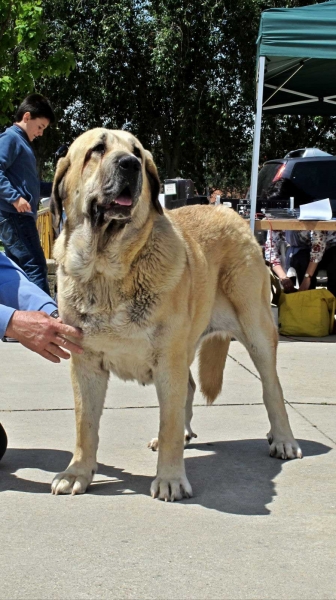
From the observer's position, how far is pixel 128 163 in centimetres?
324

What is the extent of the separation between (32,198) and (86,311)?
3846 millimetres

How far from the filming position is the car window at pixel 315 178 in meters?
12.0

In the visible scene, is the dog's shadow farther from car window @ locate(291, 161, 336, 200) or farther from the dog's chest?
car window @ locate(291, 161, 336, 200)

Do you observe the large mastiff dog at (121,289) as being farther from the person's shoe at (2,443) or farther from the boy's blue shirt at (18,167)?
the boy's blue shirt at (18,167)

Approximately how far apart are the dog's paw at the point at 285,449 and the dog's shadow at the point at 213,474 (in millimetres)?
53

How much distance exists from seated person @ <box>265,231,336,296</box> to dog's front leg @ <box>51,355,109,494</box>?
500cm

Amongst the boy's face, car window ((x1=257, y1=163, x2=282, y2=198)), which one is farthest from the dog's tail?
car window ((x1=257, y1=163, x2=282, y2=198))

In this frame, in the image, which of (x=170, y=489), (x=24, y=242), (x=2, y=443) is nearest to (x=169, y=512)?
(x=170, y=489)

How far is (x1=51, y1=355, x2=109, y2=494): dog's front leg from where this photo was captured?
3518 millimetres

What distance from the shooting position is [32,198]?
7020 millimetres

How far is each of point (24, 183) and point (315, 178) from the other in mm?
6283

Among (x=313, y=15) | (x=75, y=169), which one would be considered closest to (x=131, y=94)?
(x=313, y=15)

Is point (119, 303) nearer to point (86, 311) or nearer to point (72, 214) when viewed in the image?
point (86, 311)

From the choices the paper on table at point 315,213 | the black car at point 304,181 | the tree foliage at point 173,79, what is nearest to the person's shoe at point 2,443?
the paper on table at point 315,213
